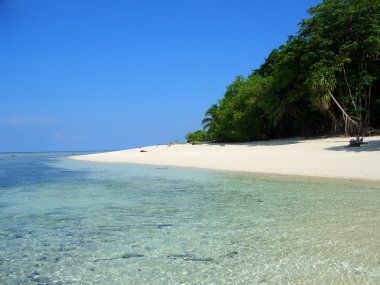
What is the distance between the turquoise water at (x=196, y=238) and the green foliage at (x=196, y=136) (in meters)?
45.9

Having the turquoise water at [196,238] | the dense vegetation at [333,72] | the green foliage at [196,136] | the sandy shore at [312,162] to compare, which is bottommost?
the turquoise water at [196,238]

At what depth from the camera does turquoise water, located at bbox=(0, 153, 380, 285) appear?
4.10m

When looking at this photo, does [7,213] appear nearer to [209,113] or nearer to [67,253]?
[67,253]

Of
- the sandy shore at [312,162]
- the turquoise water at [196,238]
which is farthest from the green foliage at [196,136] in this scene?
the turquoise water at [196,238]

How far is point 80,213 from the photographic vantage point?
311 inches

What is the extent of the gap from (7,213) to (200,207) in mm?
4318

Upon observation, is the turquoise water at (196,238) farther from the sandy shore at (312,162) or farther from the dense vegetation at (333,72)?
the dense vegetation at (333,72)

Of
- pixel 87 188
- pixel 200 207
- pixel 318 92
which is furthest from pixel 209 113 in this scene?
pixel 200 207

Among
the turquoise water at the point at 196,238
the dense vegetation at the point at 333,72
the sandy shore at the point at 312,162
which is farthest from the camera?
the dense vegetation at the point at 333,72

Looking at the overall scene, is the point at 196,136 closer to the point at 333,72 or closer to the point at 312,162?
the point at 333,72

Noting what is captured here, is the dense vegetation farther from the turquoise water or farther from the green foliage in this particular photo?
the green foliage

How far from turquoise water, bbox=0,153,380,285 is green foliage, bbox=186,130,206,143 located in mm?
45895

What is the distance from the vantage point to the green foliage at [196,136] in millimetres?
56206

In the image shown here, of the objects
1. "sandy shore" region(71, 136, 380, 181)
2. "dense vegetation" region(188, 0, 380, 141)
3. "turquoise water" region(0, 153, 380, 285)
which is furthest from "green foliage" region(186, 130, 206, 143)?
"turquoise water" region(0, 153, 380, 285)
